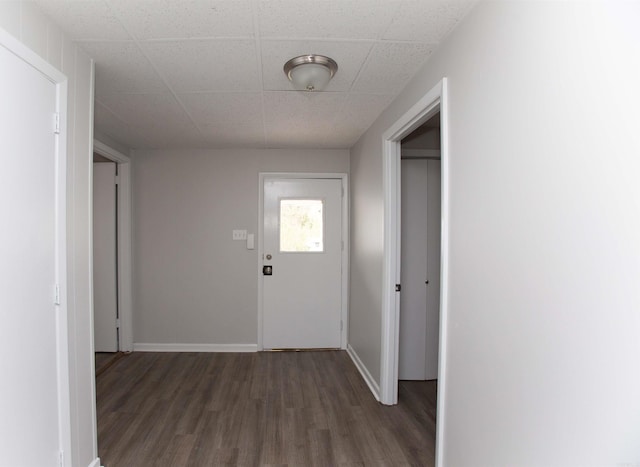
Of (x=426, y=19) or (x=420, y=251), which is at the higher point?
(x=426, y=19)

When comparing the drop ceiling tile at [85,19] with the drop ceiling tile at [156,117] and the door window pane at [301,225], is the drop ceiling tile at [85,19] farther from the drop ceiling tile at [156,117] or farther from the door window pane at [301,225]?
the door window pane at [301,225]

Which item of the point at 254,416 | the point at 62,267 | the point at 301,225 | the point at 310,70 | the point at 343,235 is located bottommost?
the point at 254,416

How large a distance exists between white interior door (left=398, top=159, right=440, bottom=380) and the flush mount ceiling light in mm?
1332

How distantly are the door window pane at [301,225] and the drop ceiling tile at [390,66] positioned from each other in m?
1.79

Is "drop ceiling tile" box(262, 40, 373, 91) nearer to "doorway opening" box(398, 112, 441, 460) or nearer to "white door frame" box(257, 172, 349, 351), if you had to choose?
"doorway opening" box(398, 112, 441, 460)

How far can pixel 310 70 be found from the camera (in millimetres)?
1820

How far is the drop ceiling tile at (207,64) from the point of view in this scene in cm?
166

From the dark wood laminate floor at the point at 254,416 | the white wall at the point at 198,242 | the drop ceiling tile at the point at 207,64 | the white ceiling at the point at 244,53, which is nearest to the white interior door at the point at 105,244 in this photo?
the white wall at the point at 198,242

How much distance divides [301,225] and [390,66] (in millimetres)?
2215

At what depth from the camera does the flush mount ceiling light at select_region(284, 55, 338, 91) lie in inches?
69.9

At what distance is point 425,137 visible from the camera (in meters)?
3.00

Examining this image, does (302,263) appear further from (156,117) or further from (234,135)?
(156,117)

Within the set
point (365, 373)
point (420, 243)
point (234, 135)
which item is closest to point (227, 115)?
point (234, 135)

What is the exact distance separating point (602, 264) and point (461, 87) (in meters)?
0.99
